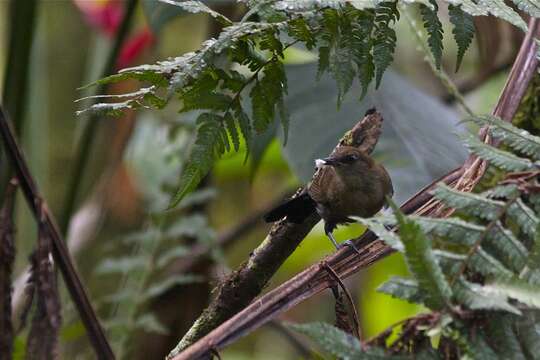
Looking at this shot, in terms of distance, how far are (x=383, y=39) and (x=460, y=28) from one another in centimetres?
10

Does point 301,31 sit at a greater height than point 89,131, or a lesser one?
greater

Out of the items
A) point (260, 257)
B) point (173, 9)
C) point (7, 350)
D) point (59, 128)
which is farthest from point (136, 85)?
point (7, 350)

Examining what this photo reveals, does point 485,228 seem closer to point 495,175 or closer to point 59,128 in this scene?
point 495,175

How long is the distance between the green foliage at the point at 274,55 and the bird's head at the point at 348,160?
0.33m

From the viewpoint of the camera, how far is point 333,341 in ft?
2.62

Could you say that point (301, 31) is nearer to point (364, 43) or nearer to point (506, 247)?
point (364, 43)

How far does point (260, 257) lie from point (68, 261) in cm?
29

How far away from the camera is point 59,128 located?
12.6 feet

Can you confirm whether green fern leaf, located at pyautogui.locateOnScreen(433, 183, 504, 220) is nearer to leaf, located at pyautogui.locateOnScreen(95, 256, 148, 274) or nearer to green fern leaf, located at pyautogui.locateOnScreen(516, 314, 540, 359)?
green fern leaf, located at pyautogui.locateOnScreen(516, 314, 540, 359)

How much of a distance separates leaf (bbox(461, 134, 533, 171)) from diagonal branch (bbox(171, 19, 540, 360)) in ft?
0.29

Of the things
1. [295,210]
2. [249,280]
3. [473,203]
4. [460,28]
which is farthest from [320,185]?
[473,203]

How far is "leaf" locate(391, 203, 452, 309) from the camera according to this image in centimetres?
78

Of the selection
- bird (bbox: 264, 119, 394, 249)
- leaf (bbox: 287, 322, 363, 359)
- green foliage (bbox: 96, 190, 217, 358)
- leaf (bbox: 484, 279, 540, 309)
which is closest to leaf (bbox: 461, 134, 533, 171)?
leaf (bbox: 484, 279, 540, 309)

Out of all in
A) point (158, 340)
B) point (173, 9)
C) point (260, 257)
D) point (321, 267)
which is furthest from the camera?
point (158, 340)
